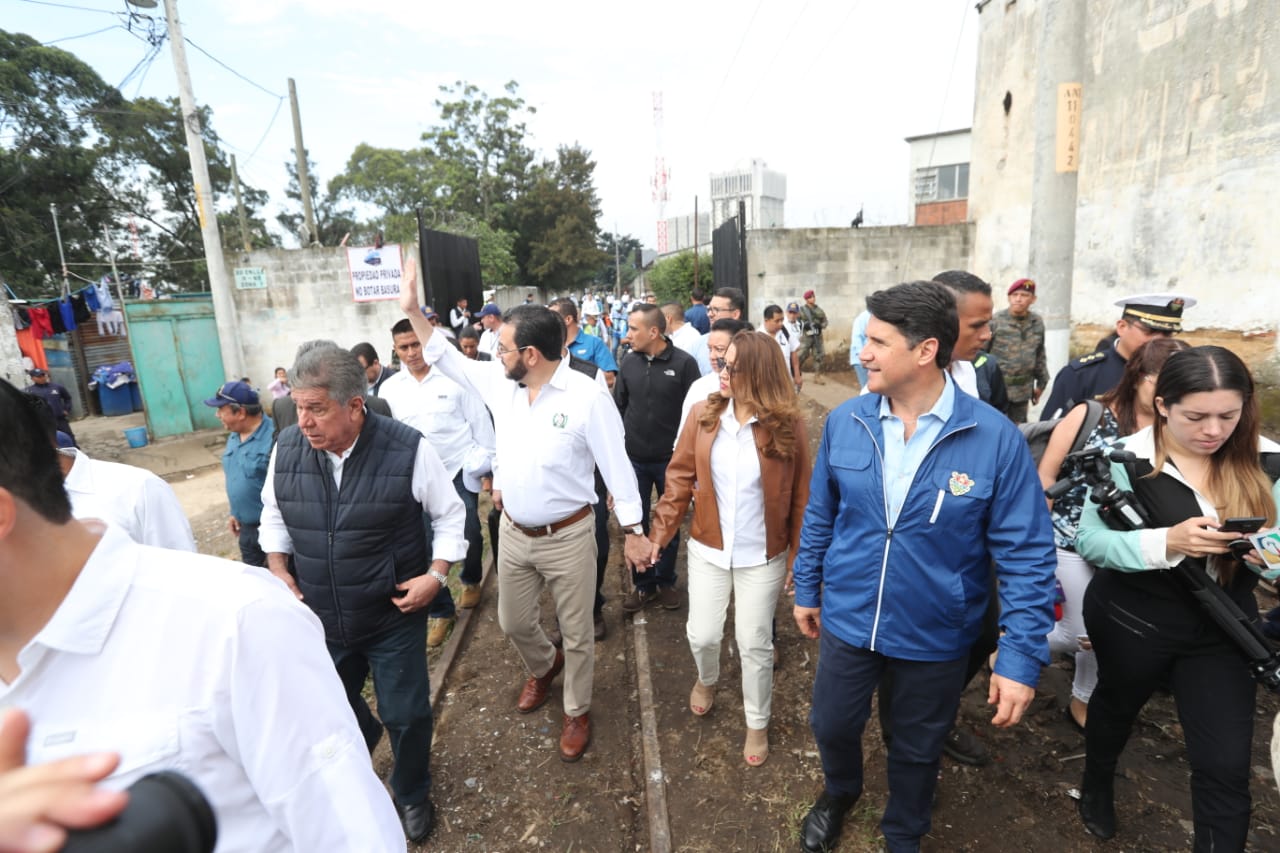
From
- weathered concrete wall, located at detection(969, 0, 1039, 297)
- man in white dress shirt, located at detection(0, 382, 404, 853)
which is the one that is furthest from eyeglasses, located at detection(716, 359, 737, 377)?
weathered concrete wall, located at detection(969, 0, 1039, 297)

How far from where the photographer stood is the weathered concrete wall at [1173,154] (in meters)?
7.62

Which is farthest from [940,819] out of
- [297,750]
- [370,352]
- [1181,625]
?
[370,352]

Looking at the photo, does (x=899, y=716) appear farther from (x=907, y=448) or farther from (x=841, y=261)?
(x=841, y=261)

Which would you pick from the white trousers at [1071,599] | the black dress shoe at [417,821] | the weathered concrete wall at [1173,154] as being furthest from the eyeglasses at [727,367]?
the weathered concrete wall at [1173,154]

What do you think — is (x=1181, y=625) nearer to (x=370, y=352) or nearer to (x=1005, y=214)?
(x=370, y=352)

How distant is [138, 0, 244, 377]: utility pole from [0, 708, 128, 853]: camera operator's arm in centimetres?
1181

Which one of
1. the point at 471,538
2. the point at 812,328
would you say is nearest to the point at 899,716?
the point at 471,538

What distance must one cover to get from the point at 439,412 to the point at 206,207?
8722mm

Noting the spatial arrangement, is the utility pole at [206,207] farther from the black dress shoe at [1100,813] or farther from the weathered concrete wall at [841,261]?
the black dress shoe at [1100,813]

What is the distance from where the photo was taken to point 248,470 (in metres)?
3.74

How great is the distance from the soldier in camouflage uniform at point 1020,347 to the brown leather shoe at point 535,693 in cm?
402

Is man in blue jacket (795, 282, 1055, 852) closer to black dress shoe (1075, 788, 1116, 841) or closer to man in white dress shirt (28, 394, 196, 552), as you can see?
black dress shoe (1075, 788, 1116, 841)

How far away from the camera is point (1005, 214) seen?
11.9 m

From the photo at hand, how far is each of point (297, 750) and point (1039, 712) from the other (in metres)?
3.66
